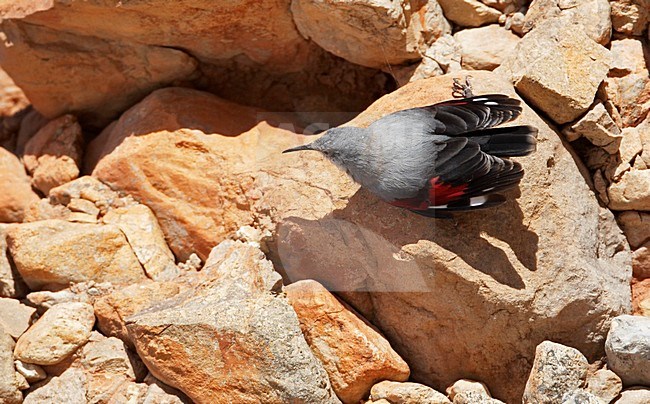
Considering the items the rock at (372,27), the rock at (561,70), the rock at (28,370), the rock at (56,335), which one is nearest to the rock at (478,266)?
the rock at (561,70)

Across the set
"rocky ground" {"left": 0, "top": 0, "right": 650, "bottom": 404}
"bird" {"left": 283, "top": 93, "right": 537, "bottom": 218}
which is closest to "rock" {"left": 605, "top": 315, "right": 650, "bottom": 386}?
"rocky ground" {"left": 0, "top": 0, "right": 650, "bottom": 404}

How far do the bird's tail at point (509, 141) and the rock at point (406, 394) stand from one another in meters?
1.37

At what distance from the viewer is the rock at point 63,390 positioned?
14.8ft

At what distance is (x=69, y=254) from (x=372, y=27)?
241cm

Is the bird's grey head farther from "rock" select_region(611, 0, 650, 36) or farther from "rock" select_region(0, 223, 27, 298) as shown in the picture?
"rock" select_region(0, 223, 27, 298)

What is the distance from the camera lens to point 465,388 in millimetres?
4500

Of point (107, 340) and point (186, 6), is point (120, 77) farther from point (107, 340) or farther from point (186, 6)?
A: point (107, 340)

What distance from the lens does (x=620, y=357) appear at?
4.25 meters

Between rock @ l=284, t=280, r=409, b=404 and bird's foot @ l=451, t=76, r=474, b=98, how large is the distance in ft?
4.70

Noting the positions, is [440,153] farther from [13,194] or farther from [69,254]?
[13,194]

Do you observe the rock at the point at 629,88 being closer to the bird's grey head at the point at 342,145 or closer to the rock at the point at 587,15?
the rock at the point at 587,15

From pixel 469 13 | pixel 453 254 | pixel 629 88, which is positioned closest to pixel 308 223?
pixel 453 254

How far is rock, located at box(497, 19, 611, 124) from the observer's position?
15.3 feet

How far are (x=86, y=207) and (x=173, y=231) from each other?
0.63 m
